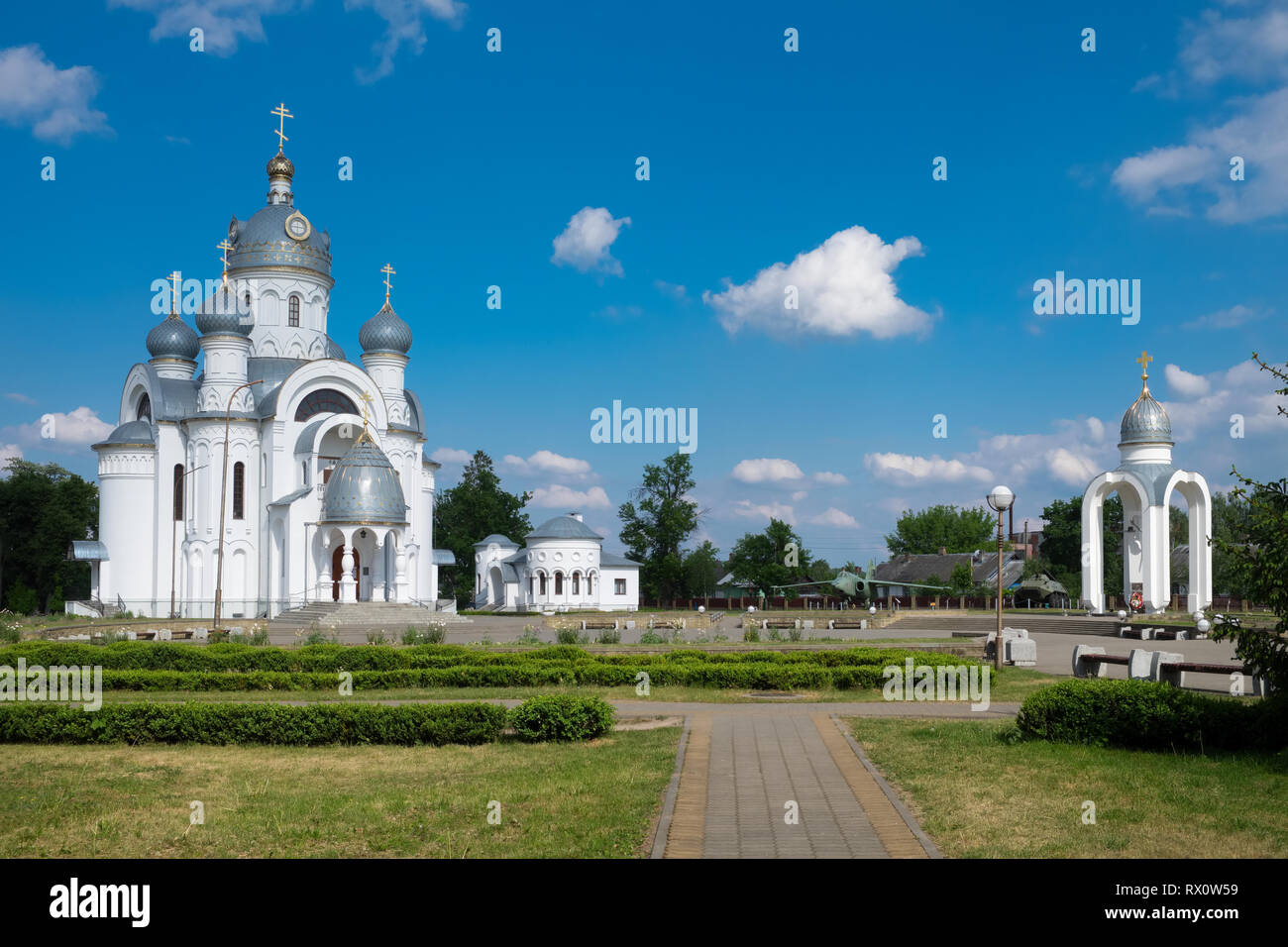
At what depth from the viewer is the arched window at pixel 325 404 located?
45.0m

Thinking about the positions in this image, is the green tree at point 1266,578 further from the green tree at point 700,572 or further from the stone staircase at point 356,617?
the green tree at point 700,572

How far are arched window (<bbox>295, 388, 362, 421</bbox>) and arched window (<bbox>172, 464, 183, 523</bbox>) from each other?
5.55 m

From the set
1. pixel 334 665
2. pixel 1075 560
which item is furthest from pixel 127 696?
pixel 1075 560

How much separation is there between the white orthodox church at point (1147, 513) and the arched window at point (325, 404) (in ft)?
103

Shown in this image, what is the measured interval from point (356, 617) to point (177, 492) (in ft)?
42.8

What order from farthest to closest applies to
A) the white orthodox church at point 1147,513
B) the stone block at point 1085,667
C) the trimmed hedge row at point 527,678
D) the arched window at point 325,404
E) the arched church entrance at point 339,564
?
the arched window at point 325,404
the arched church entrance at point 339,564
the white orthodox church at point 1147,513
the stone block at point 1085,667
the trimmed hedge row at point 527,678

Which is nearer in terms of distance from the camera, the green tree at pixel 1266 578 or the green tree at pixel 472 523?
the green tree at pixel 1266 578

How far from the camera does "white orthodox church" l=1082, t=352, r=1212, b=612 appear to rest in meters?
39.4

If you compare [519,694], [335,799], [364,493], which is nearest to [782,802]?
[335,799]

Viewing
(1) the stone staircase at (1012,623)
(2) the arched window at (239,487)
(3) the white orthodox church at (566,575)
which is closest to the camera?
(1) the stone staircase at (1012,623)

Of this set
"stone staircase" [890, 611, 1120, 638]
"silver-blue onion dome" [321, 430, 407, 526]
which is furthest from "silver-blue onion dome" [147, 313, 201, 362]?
"stone staircase" [890, 611, 1120, 638]

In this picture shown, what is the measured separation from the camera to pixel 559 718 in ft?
38.7

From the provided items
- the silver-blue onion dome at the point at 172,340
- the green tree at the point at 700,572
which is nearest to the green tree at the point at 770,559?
the green tree at the point at 700,572
